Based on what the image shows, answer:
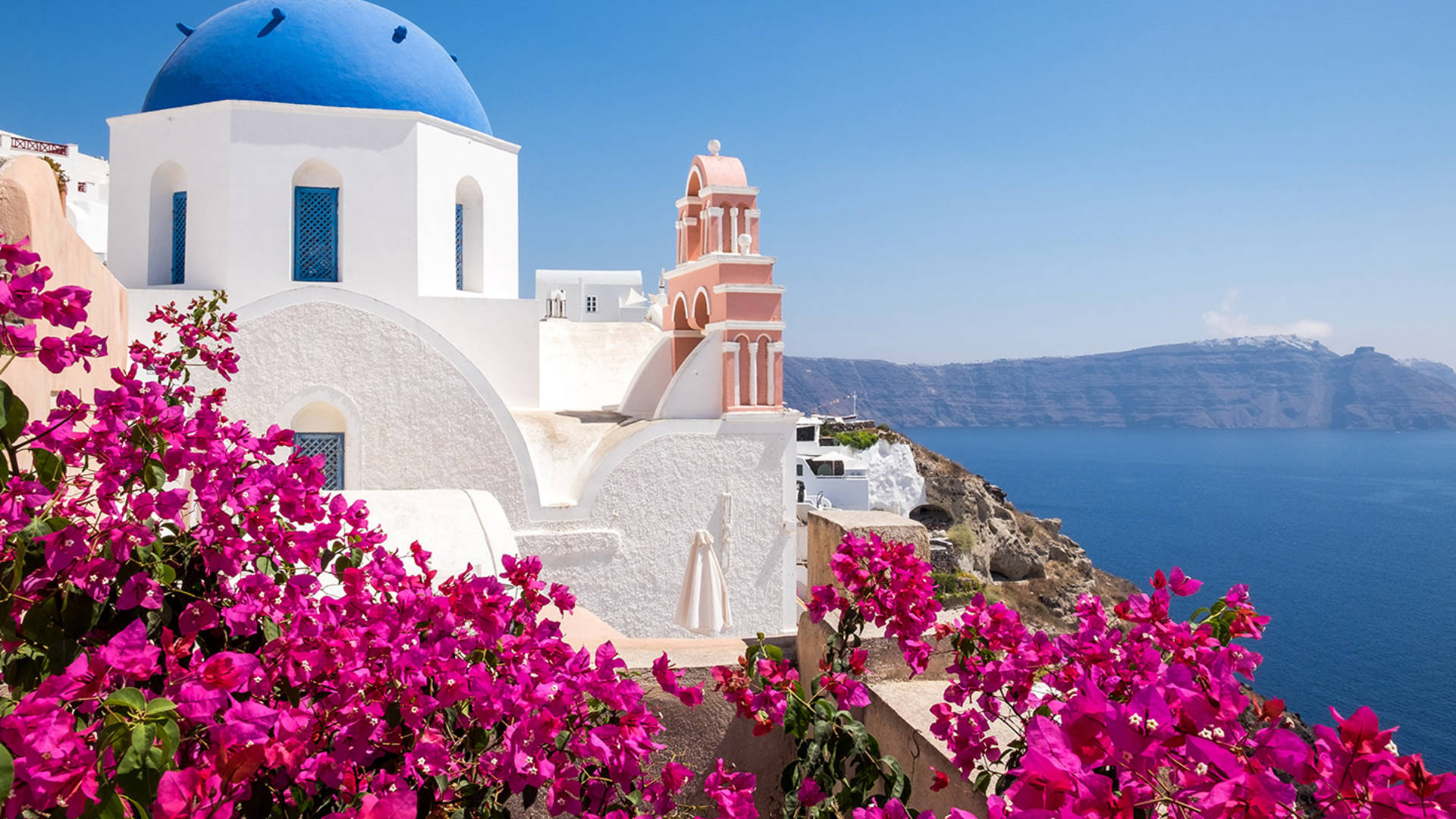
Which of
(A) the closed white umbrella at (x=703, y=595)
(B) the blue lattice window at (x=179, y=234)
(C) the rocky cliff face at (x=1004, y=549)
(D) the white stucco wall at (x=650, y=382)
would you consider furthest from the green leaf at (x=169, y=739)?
(C) the rocky cliff face at (x=1004, y=549)

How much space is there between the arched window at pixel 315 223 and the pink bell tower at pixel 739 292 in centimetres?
374

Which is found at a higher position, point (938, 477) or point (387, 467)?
point (387, 467)

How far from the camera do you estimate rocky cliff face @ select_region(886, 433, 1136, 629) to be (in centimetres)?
3566

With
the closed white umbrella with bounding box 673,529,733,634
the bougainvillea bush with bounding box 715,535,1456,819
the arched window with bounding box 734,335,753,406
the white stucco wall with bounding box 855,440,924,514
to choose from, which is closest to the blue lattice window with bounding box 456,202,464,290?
the arched window with bounding box 734,335,753,406

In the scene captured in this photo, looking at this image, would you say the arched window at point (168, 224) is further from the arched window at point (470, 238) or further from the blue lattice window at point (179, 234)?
the arched window at point (470, 238)

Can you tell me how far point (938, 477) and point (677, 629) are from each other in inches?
1227

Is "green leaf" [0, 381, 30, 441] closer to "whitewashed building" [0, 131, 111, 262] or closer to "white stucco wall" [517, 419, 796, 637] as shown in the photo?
"white stucco wall" [517, 419, 796, 637]

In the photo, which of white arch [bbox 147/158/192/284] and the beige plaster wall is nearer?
the beige plaster wall

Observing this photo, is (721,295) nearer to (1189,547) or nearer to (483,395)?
(483,395)

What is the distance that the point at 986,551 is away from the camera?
3647 centimetres

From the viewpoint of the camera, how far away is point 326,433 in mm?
8203

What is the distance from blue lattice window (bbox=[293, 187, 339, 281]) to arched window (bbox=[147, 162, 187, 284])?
111cm

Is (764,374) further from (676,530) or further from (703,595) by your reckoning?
(703,595)

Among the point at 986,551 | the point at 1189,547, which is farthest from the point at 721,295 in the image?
the point at 1189,547
